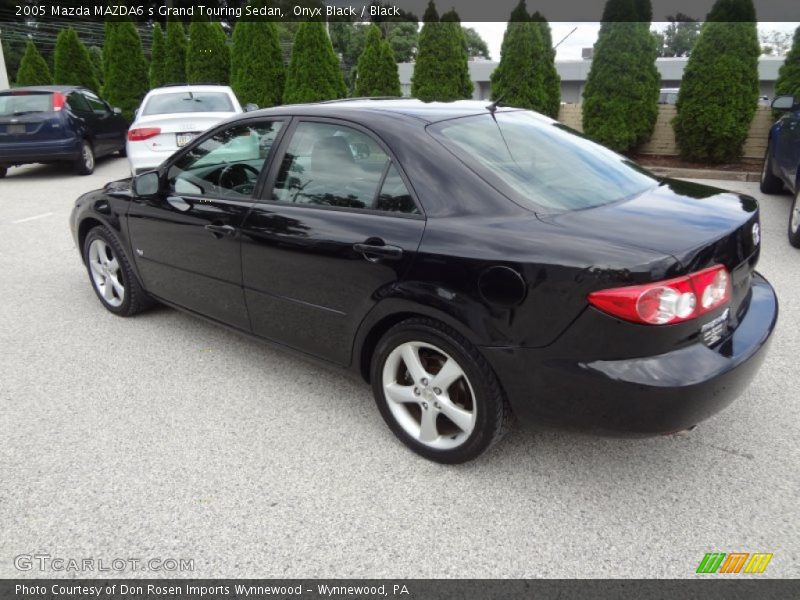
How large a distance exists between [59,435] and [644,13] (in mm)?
11491

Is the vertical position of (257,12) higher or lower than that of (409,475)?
higher

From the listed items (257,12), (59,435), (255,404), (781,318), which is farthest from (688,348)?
(257,12)

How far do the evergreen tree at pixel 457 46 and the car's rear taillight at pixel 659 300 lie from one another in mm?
11969

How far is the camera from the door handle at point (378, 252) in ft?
8.50

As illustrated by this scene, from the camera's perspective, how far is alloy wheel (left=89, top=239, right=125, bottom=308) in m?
4.55

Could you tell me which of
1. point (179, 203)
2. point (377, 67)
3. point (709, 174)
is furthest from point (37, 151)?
point (709, 174)

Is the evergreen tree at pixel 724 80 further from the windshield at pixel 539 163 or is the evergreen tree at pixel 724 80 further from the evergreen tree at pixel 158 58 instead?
the evergreen tree at pixel 158 58

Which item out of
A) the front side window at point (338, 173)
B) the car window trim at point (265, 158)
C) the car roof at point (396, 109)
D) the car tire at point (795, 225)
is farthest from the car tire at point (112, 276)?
the car tire at point (795, 225)

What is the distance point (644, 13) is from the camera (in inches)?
432

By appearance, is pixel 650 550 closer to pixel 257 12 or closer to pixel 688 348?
pixel 688 348

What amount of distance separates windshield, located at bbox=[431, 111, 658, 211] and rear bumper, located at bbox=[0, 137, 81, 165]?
10.5m

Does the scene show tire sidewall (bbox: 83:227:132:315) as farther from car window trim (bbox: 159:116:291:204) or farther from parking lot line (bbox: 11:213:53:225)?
parking lot line (bbox: 11:213:53:225)

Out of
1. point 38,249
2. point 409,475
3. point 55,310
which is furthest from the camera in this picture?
point 38,249

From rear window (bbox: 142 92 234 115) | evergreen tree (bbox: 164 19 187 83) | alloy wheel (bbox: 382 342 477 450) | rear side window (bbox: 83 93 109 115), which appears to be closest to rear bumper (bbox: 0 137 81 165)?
rear side window (bbox: 83 93 109 115)
